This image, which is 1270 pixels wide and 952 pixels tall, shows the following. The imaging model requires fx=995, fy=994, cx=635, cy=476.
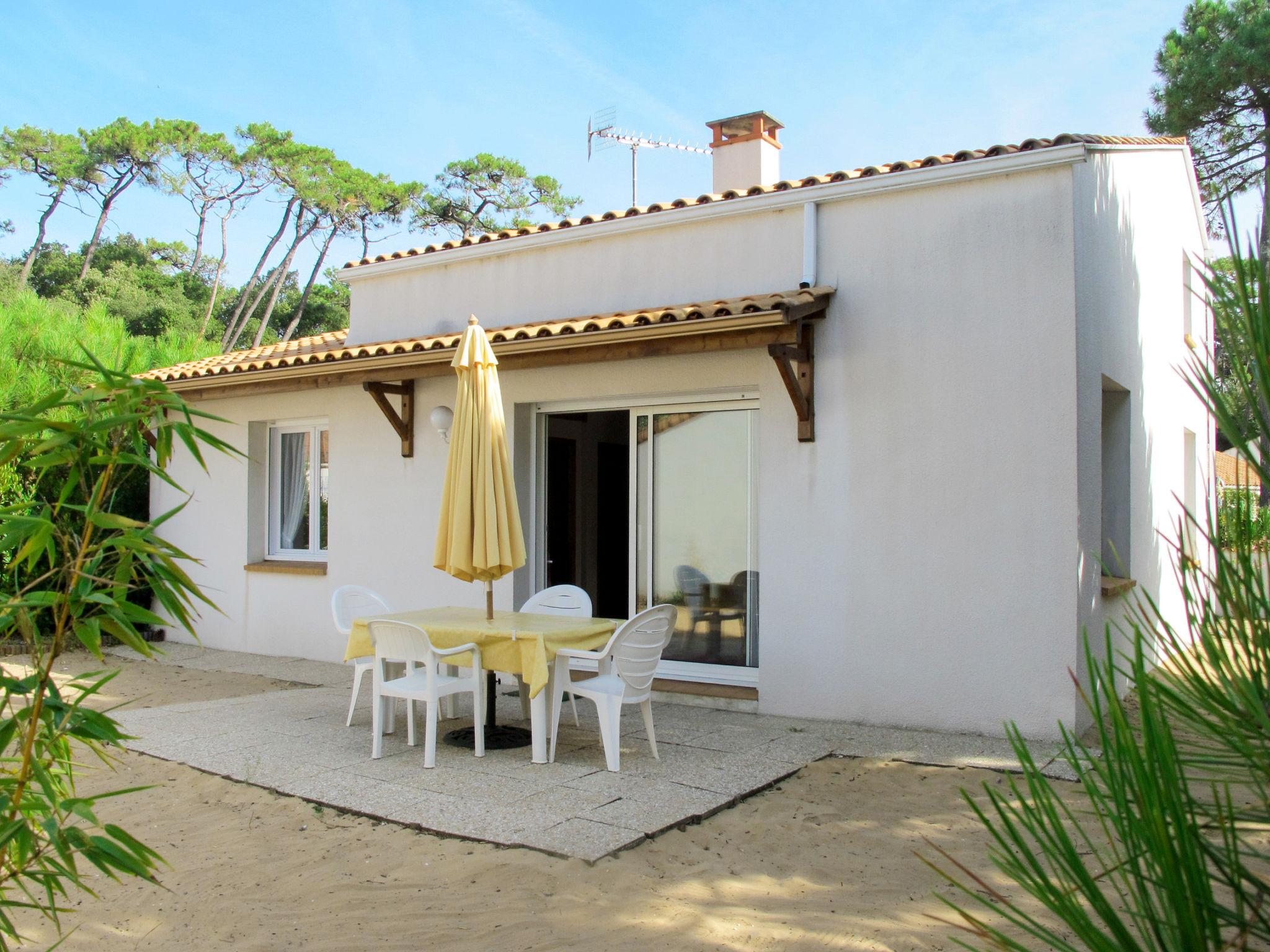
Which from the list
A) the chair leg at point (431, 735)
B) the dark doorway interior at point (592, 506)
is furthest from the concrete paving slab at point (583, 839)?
the dark doorway interior at point (592, 506)

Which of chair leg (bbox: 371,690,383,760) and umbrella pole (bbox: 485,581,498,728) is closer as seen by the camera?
chair leg (bbox: 371,690,383,760)

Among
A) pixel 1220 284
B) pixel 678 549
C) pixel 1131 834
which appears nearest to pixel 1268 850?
pixel 1131 834

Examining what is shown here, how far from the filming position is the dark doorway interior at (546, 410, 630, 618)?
10195mm

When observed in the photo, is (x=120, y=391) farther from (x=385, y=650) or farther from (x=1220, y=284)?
(x=385, y=650)

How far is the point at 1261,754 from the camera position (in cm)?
133

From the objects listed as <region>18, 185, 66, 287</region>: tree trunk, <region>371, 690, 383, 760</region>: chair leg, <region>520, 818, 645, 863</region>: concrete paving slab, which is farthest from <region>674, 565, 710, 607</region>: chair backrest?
<region>18, 185, 66, 287</region>: tree trunk

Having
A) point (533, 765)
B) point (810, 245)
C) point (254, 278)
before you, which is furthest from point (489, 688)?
point (254, 278)

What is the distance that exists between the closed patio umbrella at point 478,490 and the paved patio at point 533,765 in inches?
30.1

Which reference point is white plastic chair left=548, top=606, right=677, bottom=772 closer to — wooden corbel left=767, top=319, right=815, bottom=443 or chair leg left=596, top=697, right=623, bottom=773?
chair leg left=596, top=697, right=623, bottom=773

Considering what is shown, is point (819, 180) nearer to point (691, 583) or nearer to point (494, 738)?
point (691, 583)

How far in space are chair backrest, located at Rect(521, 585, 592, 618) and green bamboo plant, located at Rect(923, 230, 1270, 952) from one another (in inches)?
245

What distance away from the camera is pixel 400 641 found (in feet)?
20.3

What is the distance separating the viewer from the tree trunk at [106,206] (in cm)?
2848

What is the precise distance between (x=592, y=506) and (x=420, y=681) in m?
4.92
